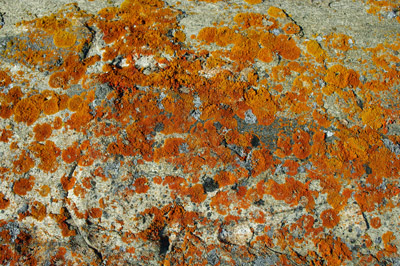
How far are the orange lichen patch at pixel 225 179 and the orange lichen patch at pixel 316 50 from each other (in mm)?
1987

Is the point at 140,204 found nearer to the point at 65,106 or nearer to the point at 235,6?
the point at 65,106

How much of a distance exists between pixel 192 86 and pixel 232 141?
89 centimetres

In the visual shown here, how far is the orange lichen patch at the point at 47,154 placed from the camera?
369 centimetres

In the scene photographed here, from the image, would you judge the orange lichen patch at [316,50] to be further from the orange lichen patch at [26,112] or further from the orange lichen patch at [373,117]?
the orange lichen patch at [26,112]

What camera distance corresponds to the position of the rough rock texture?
3479 millimetres

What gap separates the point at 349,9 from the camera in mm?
4633

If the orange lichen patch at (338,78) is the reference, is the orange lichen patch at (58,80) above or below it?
below

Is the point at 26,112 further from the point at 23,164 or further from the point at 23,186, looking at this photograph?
the point at 23,186

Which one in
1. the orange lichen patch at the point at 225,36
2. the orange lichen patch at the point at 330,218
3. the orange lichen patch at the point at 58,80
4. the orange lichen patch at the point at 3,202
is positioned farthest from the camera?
the orange lichen patch at the point at 225,36

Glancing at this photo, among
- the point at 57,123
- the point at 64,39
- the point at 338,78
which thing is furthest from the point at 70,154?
the point at 338,78

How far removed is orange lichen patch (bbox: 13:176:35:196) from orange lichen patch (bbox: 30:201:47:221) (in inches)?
7.3

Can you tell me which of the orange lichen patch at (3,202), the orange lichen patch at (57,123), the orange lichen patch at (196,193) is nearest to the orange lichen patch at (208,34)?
the orange lichen patch at (196,193)

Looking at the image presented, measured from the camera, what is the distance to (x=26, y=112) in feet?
12.8

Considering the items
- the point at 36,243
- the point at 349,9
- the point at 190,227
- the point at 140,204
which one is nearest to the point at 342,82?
the point at 349,9
